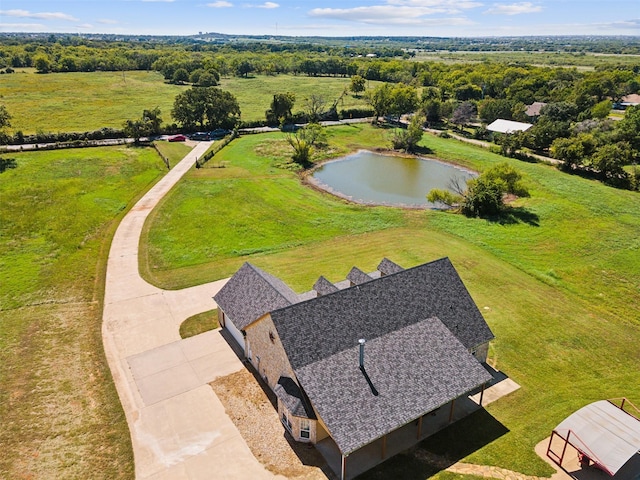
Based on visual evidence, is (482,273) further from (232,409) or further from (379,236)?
(232,409)

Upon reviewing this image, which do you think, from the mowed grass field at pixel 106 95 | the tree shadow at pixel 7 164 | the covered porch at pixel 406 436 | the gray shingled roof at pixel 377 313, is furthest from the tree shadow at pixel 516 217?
the mowed grass field at pixel 106 95

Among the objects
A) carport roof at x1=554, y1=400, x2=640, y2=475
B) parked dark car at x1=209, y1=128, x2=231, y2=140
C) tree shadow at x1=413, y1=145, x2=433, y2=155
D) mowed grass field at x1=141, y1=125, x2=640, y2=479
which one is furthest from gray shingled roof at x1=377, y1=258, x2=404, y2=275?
parked dark car at x1=209, y1=128, x2=231, y2=140

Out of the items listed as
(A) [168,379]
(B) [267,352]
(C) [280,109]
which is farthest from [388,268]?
(C) [280,109]

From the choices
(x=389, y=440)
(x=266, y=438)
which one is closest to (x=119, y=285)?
(x=266, y=438)

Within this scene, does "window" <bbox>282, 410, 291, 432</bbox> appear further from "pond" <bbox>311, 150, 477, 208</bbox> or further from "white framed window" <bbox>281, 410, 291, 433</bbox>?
"pond" <bbox>311, 150, 477, 208</bbox>

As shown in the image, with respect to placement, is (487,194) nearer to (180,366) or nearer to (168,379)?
(180,366)

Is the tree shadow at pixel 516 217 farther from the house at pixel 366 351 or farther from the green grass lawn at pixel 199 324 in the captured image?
the green grass lawn at pixel 199 324
